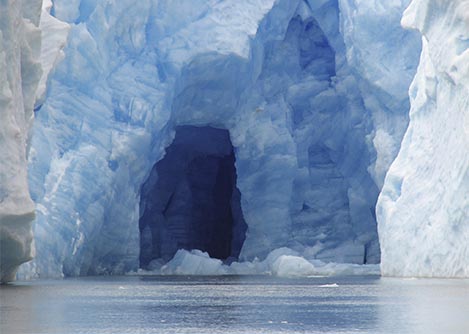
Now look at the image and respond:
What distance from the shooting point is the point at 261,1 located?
966 inches

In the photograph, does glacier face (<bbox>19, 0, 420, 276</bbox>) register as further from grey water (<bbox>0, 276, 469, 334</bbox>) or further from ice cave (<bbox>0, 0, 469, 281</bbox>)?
grey water (<bbox>0, 276, 469, 334</bbox>)

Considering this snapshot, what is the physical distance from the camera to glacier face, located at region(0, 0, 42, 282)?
47.7 feet

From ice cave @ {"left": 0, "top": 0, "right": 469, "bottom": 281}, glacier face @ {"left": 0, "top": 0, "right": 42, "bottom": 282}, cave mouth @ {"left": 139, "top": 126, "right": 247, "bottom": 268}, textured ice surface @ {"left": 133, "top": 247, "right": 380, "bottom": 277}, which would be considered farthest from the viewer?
cave mouth @ {"left": 139, "top": 126, "right": 247, "bottom": 268}

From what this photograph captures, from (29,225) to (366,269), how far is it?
1121 centimetres

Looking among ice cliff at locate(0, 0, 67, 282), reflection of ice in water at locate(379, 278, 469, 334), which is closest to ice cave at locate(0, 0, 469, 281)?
ice cliff at locate(0, 0, 67, 282)

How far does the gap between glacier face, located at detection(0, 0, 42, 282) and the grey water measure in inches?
26.7

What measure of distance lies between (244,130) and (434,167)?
7601 millimetres

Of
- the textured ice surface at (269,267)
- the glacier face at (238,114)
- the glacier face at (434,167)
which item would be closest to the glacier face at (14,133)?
the glacier face at (238,114)

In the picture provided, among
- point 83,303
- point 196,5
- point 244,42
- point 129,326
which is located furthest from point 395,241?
point 129,326

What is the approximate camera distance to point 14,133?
48.9 feet

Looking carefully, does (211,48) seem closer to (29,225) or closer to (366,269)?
(366,269)

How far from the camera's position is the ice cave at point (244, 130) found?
18297 millimetres

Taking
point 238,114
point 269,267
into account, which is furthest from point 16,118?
point 269,267

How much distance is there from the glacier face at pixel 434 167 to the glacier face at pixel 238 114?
291 cm
